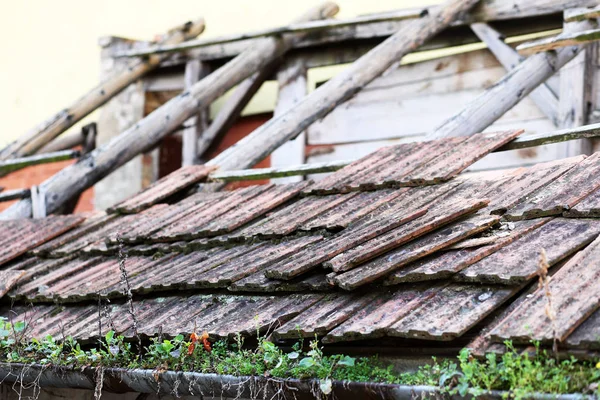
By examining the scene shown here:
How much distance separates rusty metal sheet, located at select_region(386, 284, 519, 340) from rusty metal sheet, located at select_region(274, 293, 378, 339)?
25 centimetres

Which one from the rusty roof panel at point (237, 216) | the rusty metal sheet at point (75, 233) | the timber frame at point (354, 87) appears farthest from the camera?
the timber frame at point (354, 87)

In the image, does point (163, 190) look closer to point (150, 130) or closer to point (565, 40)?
point (150, 130)

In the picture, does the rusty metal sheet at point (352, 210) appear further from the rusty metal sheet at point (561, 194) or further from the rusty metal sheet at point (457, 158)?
A: the rusty metal sheet at point (561, 194)

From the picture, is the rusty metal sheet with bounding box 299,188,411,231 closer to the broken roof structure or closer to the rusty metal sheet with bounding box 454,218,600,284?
the broken roof structure

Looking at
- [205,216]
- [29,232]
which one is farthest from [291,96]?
[205,216]

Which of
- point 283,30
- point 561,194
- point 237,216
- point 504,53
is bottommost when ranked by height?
point 237,216

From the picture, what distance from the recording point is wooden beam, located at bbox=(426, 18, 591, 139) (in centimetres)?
503

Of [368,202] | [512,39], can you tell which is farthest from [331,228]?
[512,39]

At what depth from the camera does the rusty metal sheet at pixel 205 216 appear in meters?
4.59

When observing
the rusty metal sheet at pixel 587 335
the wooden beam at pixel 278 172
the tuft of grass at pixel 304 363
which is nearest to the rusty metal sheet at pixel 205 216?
the wooden beam at pixel 278 172

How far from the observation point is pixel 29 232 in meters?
5.64

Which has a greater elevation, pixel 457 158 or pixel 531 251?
pixel 457 158

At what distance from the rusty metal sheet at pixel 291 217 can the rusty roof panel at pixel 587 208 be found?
4.09 feet

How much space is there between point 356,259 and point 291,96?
15.0 feet
